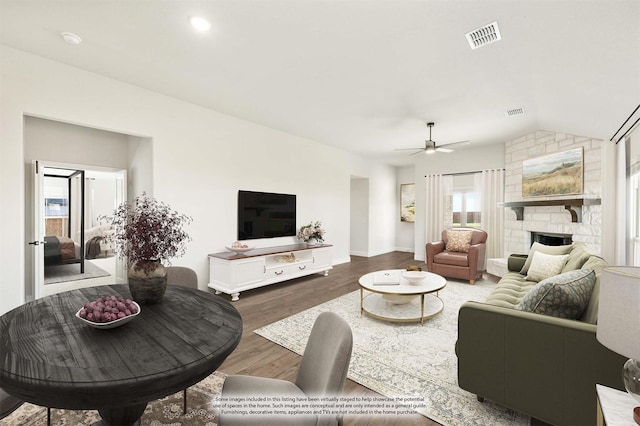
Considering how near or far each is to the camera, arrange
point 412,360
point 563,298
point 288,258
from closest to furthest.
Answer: point 563,298 < point 412,360 < point 288,258

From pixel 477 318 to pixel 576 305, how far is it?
0.57 metres

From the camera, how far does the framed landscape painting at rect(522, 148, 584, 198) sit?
14.5 feet

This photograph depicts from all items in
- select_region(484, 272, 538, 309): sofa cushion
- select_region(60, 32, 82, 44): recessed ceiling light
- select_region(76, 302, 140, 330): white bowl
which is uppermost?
select_region(60, 32, 82, 44): recessed ceiling light

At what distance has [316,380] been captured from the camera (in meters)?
1.26

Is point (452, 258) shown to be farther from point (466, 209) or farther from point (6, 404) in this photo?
point (6, 404)

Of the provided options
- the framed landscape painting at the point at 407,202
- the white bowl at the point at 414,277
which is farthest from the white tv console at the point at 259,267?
the framed landscape painting at the point at 407,202

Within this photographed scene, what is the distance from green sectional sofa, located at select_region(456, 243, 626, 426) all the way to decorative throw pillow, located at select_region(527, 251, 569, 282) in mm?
1499

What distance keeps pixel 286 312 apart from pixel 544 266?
300 cm

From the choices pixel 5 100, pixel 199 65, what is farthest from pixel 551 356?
pixel 5 100

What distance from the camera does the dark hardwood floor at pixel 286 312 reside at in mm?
2047

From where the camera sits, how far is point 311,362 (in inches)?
53.4

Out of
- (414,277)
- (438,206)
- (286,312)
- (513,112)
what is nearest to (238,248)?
(286,312)

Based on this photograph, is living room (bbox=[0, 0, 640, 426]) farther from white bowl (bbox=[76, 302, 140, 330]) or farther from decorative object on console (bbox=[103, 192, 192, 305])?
white bowl (bbox=[76, 302, 140, 330])

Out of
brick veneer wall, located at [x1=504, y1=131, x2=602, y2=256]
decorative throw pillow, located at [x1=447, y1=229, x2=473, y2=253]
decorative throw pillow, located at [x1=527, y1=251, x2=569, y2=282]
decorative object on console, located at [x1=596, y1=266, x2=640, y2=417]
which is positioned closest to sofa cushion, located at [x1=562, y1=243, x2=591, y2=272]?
decorative throw pillow, located at [x1=527, y1=251, x2=569, y2=282]
